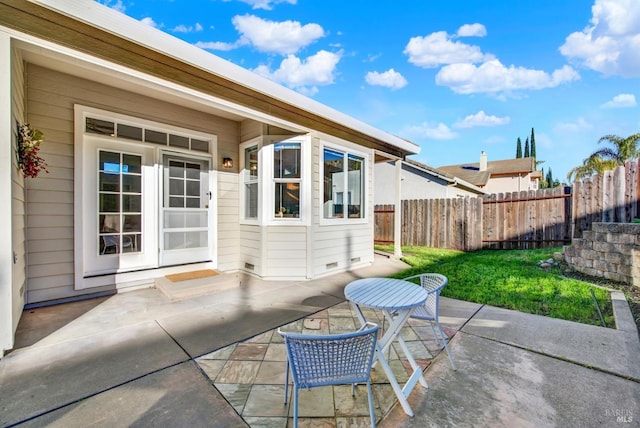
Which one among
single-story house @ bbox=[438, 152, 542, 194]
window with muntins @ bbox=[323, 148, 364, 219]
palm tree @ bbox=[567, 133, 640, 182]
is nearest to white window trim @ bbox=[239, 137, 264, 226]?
window with muntins @ bbox=[323, 148, 364, 219]

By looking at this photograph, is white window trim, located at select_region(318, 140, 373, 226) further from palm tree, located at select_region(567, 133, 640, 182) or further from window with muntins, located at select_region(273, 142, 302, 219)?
palm tree, located at select_region(567, 133, 640, 182)

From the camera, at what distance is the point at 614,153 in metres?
14.8

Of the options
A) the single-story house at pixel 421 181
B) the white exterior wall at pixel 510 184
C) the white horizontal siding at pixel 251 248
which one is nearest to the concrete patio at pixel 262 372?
the white horizontal siding at pixel 251 248

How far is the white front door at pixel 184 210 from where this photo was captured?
4.38 meters

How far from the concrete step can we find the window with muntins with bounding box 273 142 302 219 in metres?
1.29

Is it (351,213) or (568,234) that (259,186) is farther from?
(568,234)

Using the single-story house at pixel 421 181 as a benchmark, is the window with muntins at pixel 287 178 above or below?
below

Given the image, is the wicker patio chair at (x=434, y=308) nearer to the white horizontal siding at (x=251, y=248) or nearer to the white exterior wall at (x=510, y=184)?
the white horizontal siding at (x=251, y=248)

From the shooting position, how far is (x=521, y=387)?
194cm

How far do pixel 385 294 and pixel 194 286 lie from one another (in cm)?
290

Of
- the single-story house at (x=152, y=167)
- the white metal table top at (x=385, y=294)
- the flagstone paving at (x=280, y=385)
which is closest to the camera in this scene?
the flagstone paving at (x=280, y=385)

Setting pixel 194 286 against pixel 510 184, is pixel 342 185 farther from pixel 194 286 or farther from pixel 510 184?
pixel 510 184

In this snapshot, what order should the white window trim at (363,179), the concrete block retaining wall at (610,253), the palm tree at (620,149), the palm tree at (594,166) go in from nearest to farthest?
the concrete block retaining wall at (610,253), the white window trim at (363,179), the palm tree at (620,149), the palm tree at (594,166)

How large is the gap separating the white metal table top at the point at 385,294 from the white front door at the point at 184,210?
11.1 feet
